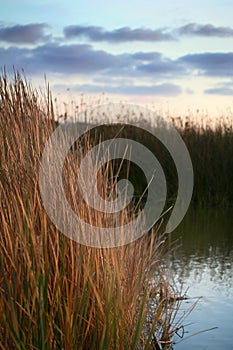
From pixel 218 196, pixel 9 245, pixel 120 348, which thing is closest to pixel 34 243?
pixel 9 245

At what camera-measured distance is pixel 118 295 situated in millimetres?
2604

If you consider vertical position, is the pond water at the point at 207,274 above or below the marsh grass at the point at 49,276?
below

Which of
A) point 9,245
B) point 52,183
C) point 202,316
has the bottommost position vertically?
point 202,316

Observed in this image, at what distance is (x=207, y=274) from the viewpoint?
5.39m

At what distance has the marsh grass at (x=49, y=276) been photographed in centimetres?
239

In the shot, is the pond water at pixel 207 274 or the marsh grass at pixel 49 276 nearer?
the marsh grass at pixel 49 276

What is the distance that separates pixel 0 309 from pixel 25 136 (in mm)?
874

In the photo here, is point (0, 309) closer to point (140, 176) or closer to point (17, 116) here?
point (17, 116)

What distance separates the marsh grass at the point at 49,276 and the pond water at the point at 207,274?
114 centimetres

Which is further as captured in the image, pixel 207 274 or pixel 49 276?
pixel 207 274

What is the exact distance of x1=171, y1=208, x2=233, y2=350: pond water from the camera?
12.8 feet

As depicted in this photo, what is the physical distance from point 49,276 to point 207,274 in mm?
3122

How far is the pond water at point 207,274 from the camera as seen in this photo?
12.8 feet

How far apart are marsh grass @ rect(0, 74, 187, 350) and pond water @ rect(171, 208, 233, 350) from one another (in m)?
1.14
